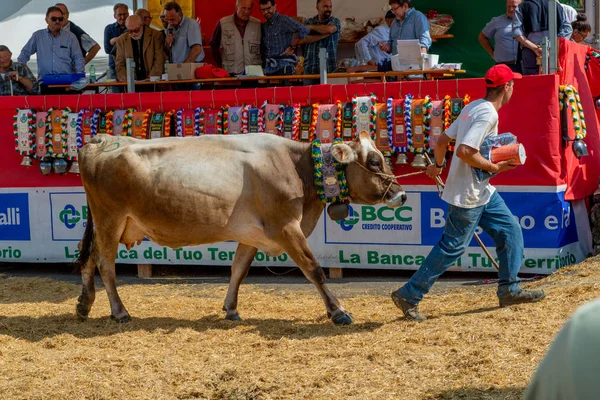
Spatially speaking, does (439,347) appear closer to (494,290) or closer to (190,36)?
(494,290)

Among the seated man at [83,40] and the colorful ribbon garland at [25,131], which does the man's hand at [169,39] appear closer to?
the seated man at [83,40]

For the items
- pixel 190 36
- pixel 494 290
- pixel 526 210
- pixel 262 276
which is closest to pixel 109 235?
pixel 262 276

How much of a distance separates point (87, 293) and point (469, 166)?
3.27 metres

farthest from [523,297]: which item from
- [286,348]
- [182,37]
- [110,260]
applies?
[182,37]

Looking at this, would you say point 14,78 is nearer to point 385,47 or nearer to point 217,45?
point 217,45

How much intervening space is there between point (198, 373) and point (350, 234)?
397 cm

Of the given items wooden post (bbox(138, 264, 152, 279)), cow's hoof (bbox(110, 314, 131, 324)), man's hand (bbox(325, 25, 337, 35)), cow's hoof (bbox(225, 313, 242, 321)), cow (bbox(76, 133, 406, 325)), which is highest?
man's hand (bbox(325, 25, 337, 35))

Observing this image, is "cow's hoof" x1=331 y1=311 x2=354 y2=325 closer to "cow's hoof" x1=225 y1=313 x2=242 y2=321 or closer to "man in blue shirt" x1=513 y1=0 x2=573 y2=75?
"cow's hoof" x1=225 y1=313 x2=242 y2=321

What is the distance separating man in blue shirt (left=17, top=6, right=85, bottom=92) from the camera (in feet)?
38.8

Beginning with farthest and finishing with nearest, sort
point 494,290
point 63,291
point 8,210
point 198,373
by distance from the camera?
point 8,210 → point 63,291 → point 494,290 → point 198,373

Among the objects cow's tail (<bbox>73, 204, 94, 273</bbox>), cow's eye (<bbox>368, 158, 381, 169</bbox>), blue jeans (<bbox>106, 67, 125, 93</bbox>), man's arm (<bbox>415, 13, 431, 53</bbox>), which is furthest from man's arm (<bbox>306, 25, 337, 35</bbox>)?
cow's tail (<bbox>73, 204, 94, 273</bbox>)

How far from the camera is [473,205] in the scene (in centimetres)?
647

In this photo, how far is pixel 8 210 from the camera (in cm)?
1047

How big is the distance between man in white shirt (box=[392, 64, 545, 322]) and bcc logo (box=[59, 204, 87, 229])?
469 centimetres
